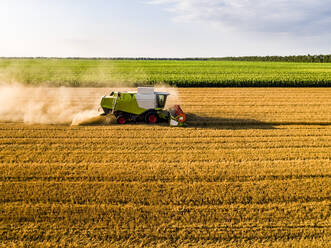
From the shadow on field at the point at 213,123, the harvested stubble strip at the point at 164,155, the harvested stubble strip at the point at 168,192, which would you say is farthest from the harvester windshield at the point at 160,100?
the harvested stubble strip at the point at 168,192

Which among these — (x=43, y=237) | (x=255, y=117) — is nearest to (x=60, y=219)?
(x=43, y=237)

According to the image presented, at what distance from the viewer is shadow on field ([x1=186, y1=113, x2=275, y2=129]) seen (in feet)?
46.8

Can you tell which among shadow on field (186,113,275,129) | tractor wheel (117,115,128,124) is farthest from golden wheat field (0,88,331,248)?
tractor wheel (117,115,128,124)

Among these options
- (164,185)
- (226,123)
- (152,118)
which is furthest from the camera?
(226,123)

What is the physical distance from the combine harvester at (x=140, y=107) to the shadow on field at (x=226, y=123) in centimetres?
99

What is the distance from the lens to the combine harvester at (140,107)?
1400cm

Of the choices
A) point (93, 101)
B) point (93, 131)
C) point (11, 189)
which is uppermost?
point (93, 101)

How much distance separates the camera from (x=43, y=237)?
6.35m

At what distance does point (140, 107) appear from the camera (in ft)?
46.6

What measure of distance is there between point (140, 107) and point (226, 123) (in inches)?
181

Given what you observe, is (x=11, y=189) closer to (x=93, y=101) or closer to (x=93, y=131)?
(x=93, y=131)

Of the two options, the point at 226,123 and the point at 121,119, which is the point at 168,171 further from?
the point at 226,123


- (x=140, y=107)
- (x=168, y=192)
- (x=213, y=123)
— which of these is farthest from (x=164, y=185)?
(x=213, y=123)

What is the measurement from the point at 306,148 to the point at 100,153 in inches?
325
